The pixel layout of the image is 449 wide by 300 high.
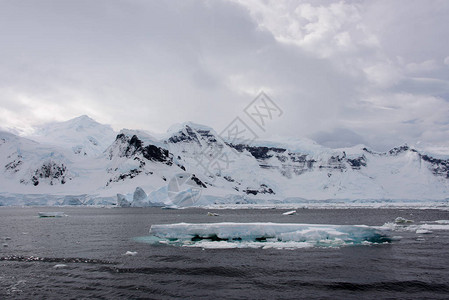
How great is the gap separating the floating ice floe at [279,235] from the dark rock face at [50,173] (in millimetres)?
142453

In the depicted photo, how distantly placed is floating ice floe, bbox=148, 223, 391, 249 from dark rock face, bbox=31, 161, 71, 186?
142 metres

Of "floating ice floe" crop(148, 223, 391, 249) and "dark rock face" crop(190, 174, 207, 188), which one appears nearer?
"floating ice floe" crop(148, 223, 391, 249)

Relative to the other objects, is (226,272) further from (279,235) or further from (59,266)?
(279,235)

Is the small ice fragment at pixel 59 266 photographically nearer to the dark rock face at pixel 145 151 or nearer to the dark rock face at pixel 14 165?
the dark rock face at pixel 145 151

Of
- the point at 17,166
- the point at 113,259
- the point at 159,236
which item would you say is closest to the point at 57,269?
the point at 113,259

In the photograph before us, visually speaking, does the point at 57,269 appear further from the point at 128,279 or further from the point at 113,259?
the point at 128,279

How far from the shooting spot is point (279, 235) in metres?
26.9

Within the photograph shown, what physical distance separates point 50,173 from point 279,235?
5833 inches

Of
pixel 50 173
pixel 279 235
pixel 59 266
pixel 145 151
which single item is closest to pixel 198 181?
pixel 145 151

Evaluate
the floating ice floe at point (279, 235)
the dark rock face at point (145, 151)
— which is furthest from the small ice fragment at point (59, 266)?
the dark rock face at point (145, 151)

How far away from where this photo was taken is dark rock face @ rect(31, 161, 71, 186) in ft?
498

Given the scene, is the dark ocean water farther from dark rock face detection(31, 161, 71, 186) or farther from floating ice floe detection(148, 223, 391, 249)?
dark rock face detection(31, 161, 71, 186)

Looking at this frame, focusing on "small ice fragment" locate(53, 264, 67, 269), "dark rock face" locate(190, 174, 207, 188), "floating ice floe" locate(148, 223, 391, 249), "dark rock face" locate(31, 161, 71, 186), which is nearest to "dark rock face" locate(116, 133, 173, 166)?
"dark rock face" locate(190, 174, 207, 188)

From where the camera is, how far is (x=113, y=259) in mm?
21172
